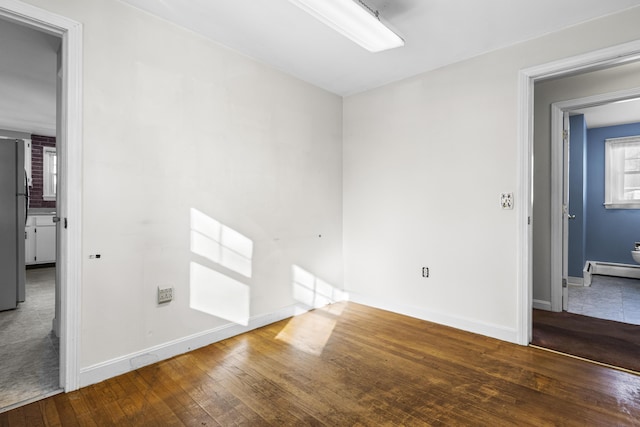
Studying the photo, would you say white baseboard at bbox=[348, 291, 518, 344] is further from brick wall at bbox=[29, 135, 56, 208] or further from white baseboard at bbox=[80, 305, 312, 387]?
brick wall at bbox=[29, 135, 56, 208]

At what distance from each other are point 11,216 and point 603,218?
27.3 feet

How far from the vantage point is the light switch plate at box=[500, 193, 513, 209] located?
2.75 m

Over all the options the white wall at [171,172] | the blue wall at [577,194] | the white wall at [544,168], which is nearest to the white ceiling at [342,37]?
the white wall at [171,172]

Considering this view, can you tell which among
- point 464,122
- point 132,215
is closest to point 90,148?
point 132,215

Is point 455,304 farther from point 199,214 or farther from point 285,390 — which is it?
point 199,214

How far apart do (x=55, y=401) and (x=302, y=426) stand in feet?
4.76

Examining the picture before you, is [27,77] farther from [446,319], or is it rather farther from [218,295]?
[446,319]

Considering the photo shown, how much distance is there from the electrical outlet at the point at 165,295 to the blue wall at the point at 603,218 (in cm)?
652

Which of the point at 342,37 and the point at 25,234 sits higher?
the point at 342,37

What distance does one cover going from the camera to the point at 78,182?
2016 millimetres

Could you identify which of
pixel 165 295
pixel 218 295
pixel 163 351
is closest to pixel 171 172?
pixel 165 295

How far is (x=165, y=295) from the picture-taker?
2412 mm

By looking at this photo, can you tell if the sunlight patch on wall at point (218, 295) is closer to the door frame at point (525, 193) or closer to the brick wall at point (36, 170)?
the door frame at point (525, 193)

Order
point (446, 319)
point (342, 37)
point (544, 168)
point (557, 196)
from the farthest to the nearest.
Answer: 1. point (544, 168)
2. point (557, 196)
3. point (446, 319)
4. point (342, 37)
